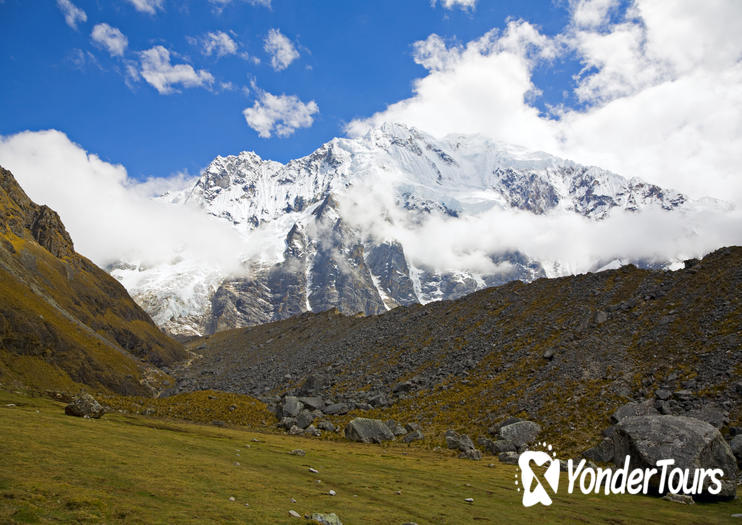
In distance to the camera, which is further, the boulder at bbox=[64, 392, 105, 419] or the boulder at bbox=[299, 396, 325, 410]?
the boulder at bbox=[299, 396, 325, 410]

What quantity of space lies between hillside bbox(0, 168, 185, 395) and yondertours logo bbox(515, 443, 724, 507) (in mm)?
71945

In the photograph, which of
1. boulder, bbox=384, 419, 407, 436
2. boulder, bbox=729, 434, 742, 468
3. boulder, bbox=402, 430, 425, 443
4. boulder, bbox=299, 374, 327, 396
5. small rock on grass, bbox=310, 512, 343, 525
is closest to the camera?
small rock on grass, bbox=310, 512, 343, 525

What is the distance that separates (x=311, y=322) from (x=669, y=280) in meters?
127

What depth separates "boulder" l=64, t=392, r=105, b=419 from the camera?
3959 cm

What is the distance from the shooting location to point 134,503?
1686 cm

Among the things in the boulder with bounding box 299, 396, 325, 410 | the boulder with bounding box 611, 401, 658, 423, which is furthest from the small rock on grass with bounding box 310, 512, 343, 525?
the boulder with bounding box 299, 396, 325, 410

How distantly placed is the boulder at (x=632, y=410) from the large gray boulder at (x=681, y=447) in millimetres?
13344

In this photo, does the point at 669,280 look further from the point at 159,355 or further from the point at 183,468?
the point at 159,355

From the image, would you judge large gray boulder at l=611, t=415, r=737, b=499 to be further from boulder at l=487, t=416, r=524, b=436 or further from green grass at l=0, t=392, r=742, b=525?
boulder at l=487, t=416, r=524, b=436

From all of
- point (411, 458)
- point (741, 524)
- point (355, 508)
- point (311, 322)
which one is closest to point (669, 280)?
point (411, 458)

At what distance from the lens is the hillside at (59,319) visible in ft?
267

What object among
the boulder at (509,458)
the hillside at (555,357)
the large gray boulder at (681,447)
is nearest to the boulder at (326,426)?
the hillside at (555,357)

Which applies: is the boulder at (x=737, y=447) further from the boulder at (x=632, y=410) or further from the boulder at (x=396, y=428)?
the boulder at (x=396, y=428)

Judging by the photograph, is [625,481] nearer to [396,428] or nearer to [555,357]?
[396,428]
